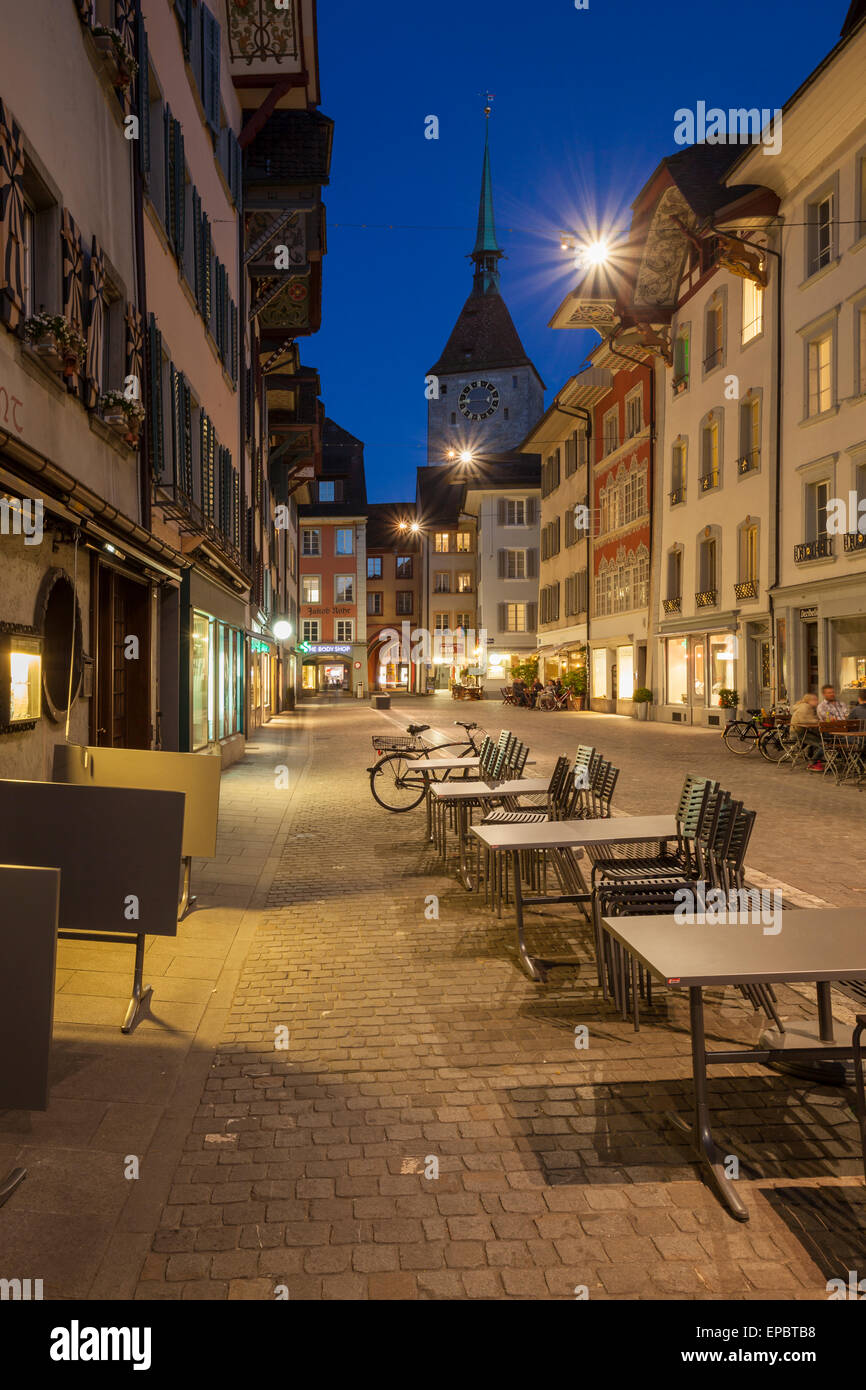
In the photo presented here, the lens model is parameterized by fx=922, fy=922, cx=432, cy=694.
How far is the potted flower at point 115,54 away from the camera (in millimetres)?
7953

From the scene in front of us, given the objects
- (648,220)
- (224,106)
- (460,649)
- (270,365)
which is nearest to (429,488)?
(460,649)

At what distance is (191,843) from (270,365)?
22289 millimetres

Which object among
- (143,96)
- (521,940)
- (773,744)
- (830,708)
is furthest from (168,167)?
(773,744)

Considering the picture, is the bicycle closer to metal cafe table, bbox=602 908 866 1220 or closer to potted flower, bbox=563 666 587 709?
metal cafe table, bbox=602 908 866 1220

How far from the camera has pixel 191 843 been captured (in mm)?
6188

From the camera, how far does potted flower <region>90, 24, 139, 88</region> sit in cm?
795

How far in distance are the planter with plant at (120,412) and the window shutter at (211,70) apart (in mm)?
7995

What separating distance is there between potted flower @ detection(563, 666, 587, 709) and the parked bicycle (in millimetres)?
18963

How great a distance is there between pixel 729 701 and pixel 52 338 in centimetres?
2278

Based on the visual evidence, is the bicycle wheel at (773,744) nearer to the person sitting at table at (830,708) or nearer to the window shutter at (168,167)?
the person sitting at table at (830,708)

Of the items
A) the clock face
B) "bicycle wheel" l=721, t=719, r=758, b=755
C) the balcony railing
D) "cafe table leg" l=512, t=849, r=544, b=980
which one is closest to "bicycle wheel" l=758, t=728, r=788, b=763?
"bicycle wheel" l=721, t=719, r=758, b=755

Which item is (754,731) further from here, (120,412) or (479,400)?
(479,400)

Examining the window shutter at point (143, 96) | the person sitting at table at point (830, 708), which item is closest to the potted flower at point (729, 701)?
the person sitting at table at point (830, 708)

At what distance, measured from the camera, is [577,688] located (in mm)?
40719
